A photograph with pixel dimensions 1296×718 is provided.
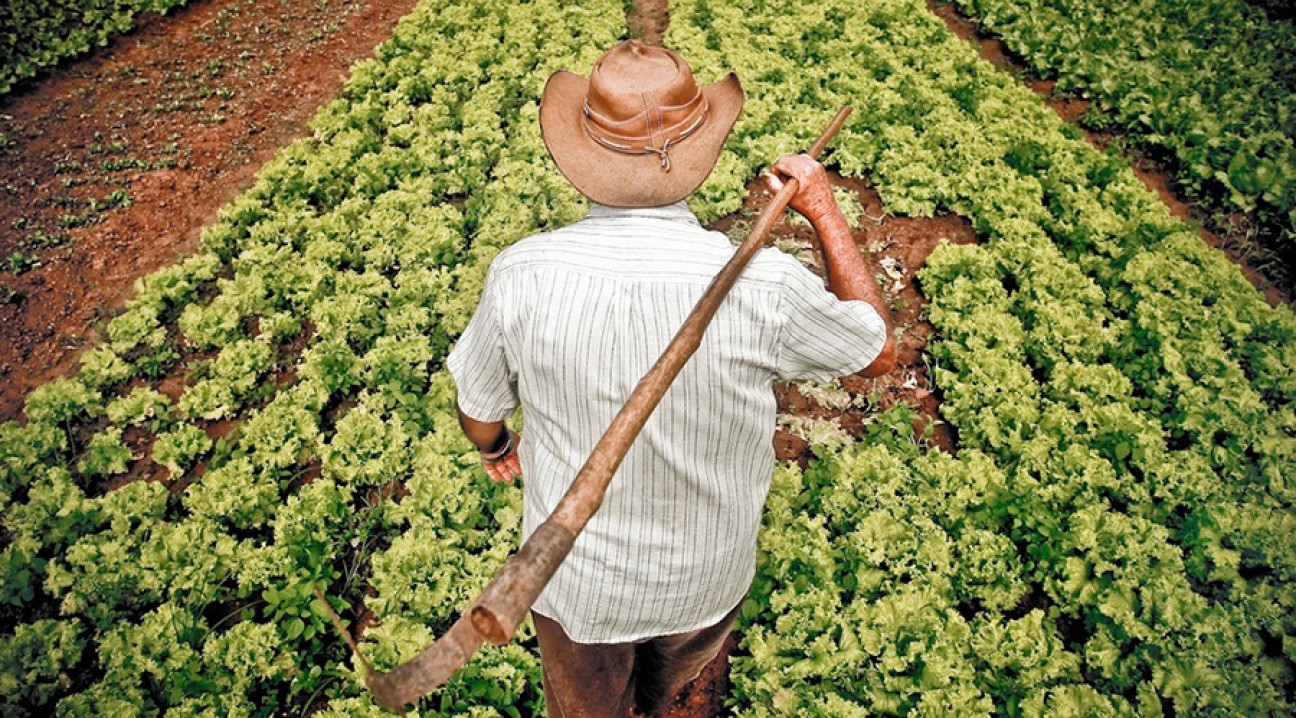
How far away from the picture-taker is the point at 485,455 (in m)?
3.07

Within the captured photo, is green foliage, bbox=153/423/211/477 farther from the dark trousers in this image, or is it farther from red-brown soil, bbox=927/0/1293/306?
red-brown soil, bbox=927/0/1293/306

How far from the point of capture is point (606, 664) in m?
2.57

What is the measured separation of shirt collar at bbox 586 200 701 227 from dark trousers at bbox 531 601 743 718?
1.41m

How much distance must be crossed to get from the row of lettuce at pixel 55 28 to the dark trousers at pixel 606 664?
33.5 ft

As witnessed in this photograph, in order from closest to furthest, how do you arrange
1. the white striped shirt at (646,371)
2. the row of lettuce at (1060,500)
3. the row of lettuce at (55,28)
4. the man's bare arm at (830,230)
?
the white striped shirt at (646,371) → the man's bare arm at (830,230) → the row of lettuce at (1060,500) → the row of lettuce at (55,28)

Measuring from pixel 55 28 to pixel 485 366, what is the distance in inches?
431

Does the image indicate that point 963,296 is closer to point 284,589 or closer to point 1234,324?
point 1234,324

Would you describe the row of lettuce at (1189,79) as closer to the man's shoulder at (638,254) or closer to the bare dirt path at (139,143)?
the man's shoulder at (638,254)

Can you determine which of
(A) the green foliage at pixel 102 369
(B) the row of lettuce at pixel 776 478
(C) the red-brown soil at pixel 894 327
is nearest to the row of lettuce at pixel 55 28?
(B) the row of lettuce at pixel 776 478

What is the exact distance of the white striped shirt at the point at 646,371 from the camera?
208 cm

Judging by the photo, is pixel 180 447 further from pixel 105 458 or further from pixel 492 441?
pixel 492 441

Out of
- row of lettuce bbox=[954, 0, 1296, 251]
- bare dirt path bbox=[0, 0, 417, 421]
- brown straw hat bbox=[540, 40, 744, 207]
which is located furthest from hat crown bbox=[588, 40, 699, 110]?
row of lettuce bbox=[954, 0, 1296, 251]

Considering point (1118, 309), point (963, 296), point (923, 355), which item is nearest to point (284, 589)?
point (923, 355)

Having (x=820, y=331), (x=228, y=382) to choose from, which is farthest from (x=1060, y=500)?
(x=228, y=382)
